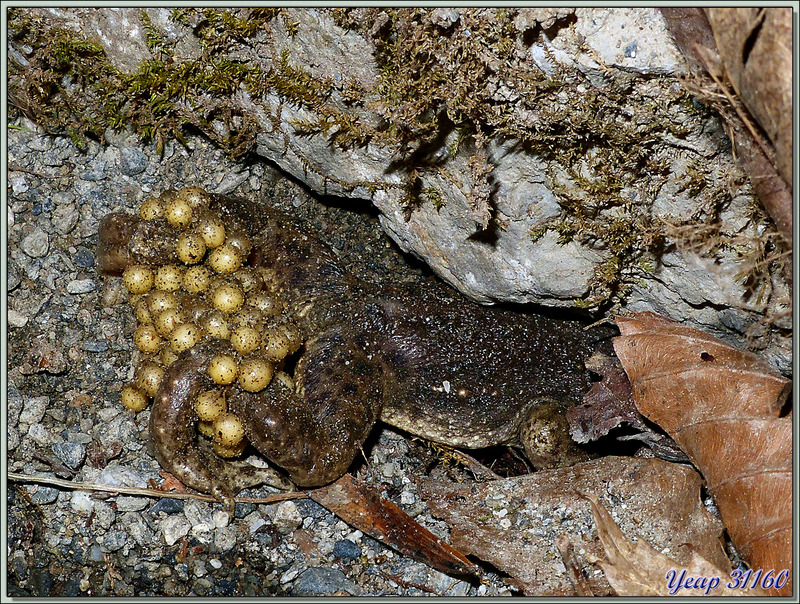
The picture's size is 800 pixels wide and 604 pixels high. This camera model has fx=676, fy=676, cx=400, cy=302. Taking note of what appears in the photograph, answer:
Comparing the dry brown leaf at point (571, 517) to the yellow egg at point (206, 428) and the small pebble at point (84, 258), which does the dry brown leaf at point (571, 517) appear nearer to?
the yellow egg at point (206, 428)

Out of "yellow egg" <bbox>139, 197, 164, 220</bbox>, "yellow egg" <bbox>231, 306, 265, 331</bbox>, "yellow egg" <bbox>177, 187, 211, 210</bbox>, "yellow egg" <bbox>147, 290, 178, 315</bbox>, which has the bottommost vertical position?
"yellow egg" <bbox>147, 290, 178, 315</bbox>

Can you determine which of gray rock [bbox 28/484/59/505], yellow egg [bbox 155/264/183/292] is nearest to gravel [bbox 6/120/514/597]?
gray rock [bbox 28/484/59/505]

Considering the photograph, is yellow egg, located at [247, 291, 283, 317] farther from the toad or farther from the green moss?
the green moss

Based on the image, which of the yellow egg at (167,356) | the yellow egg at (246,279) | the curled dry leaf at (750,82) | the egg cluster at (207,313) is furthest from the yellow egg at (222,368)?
the curled dry leaf at (750,82)

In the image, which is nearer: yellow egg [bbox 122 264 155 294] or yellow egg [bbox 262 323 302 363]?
yellow egg [bbox 262 323 302 363]

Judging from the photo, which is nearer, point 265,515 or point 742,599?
point 742,599

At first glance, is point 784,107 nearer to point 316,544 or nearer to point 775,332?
point 775,332

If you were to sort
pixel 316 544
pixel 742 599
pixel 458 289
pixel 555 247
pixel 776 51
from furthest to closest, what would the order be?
pixel 458 289
pixel 316 544
pixel 555 247
pixel 742 599
pixel 776 51

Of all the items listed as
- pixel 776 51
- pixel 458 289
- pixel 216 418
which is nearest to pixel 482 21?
pixel 776 51
